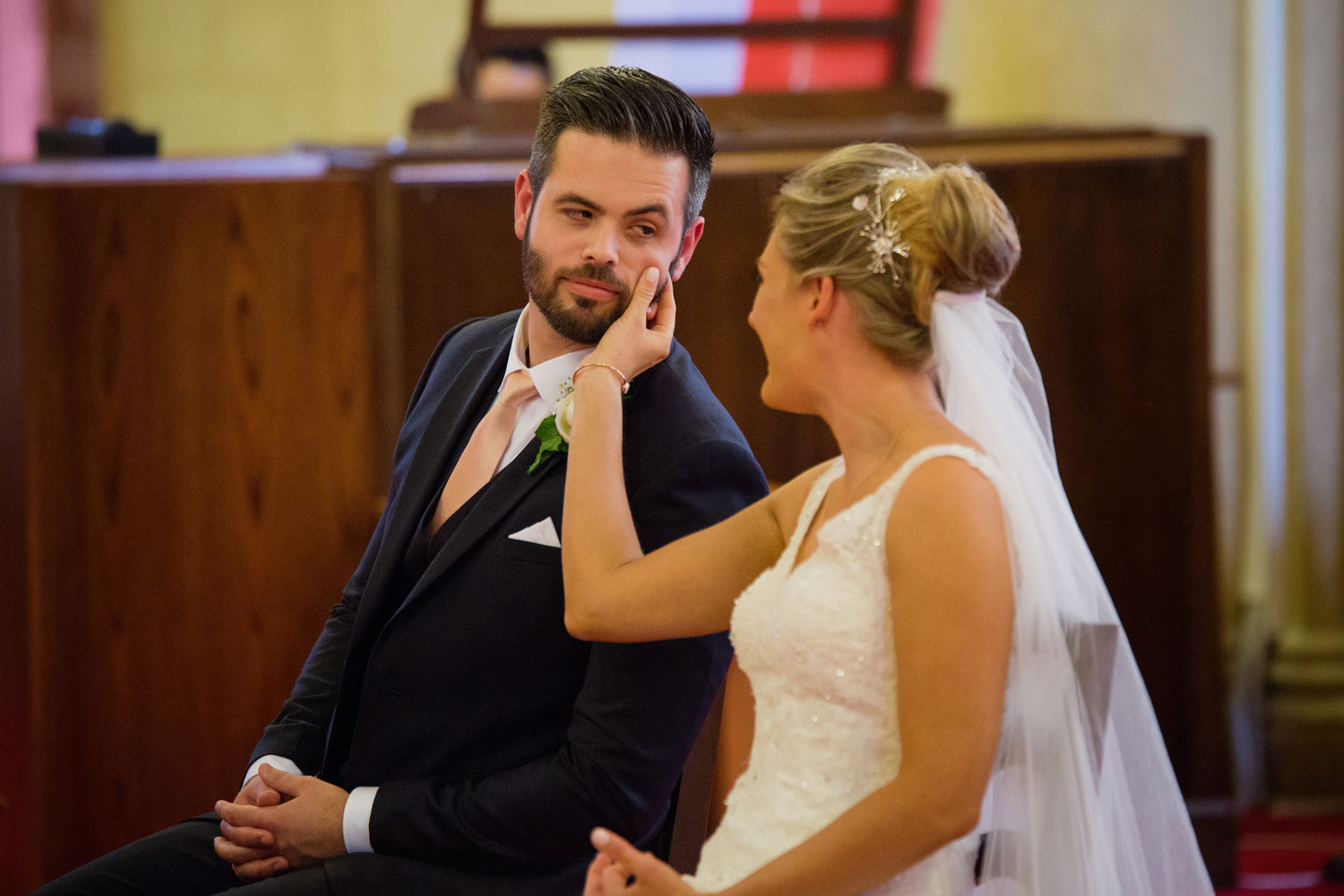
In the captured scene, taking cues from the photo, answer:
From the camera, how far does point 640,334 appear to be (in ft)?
6.07

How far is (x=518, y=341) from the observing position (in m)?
2.15

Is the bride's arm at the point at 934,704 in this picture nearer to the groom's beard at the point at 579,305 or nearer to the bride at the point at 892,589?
the bride at the point at 892,589

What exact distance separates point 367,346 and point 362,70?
411 cm

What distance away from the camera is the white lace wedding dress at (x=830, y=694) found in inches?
61.4

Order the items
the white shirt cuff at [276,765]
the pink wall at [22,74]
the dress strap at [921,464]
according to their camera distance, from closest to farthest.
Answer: the dress strap at [921,464] < the white shirt cuff at [276,765] < the pink wall at [22,74]

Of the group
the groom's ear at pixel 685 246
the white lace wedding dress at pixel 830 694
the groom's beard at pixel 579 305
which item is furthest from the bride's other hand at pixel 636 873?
the groom's ear at pixel 685 246

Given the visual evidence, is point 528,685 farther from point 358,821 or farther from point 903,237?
point 903,237

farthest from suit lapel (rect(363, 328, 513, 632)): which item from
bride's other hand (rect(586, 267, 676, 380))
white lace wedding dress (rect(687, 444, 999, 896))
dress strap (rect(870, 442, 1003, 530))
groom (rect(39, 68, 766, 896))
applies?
dress strap (rect(870, 442, 1003, 530))

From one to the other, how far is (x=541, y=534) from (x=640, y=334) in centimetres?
32

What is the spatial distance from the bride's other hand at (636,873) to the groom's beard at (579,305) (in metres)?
0.76

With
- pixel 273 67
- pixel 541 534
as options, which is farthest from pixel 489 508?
pixel 273 67

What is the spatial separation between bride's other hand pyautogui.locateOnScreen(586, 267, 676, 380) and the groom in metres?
0.03

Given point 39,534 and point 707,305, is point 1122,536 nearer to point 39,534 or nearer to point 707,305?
point 707,305

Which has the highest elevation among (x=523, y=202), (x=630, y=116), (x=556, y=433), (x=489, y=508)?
(x=630, y=116)
